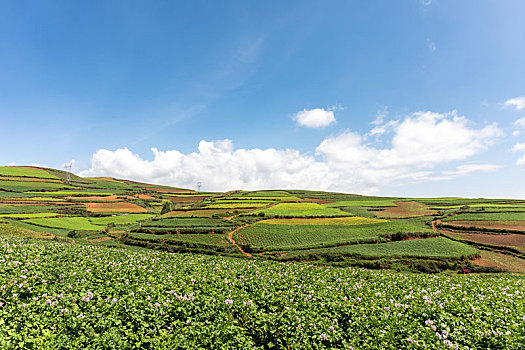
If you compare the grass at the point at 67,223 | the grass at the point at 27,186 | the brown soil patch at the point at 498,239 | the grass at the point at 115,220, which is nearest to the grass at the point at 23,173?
the grass at the point at 27,186

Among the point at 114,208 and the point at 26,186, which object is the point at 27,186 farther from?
the point at 114,208

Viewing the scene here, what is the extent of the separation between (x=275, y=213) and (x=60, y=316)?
5694 centimetres

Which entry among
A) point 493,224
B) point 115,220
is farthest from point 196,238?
point 493,224

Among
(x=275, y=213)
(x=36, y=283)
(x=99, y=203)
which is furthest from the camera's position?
(x=99, y=203)

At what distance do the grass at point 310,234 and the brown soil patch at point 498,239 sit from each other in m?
7.79

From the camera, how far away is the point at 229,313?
27.7ft

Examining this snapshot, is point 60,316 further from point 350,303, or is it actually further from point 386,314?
point 386,314

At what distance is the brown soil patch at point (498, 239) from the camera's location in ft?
128

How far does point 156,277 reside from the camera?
12.2 m

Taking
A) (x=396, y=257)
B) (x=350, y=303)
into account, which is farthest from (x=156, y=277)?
(x=396, y=257)

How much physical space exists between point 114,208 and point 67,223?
25691 millimetres

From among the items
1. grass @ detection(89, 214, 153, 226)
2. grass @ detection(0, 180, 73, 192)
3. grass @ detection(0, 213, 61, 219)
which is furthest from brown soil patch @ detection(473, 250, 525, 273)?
grass @ detection(0, 180, 73, 192)

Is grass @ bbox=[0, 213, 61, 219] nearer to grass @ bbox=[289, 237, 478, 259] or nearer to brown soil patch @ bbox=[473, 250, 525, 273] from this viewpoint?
grass @ bbox=[289, 237, 478, 259]

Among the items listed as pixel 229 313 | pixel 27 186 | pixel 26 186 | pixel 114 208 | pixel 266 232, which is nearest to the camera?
pixel 229 313
